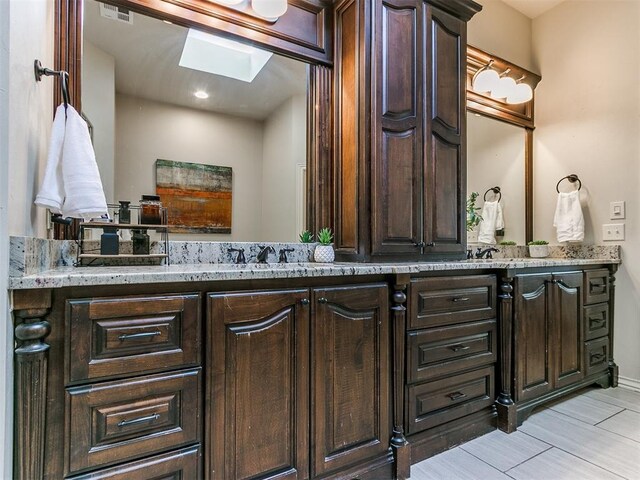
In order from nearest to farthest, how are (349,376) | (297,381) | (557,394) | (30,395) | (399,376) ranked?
(30,395), (297,381), (349,376), (399,376), (557,394)

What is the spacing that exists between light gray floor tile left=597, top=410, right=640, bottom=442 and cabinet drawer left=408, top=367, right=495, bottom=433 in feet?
2.20

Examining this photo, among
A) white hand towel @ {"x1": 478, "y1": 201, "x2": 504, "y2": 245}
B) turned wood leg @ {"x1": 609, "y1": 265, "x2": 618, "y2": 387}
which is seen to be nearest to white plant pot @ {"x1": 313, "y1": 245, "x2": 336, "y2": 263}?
white hand towel @ {"x1": 478, "y1": 201, "x2": 504, "y2": 245}

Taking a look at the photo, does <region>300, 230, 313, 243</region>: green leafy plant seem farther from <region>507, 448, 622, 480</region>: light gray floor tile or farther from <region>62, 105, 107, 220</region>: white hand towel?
<region>507, 448, 622, 480</region>: light gray floor tile

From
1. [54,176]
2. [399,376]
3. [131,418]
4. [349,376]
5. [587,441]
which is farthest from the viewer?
[587,441]

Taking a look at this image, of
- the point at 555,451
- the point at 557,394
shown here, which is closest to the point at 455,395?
the point at 555,451

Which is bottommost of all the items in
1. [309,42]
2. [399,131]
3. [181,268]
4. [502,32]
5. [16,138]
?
[181,268]

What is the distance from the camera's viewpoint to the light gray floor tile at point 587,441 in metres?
1.53

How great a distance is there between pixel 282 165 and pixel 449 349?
1.23 m

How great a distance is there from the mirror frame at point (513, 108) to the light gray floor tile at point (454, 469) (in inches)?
79.2

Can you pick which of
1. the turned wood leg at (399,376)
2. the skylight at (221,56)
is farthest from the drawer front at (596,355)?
the skylight at (221,56)

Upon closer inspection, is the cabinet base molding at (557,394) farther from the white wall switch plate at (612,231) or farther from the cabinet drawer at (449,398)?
the white wall switch plate at (612,231)

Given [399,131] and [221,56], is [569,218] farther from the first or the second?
[221,56]

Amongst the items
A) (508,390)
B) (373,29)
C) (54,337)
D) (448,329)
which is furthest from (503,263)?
(54,337)

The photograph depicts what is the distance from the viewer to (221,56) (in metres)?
1.72
